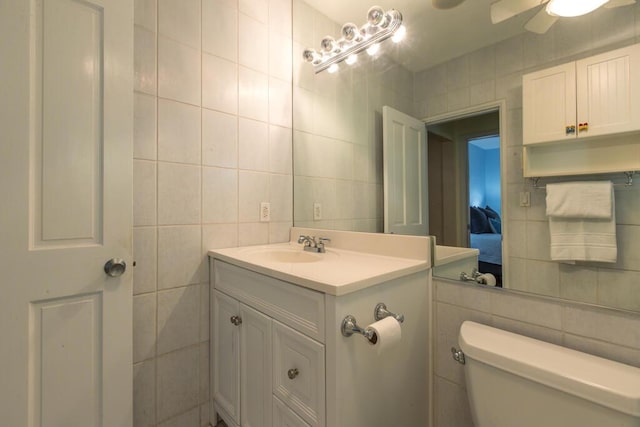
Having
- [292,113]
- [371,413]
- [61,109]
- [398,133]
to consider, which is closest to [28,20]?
[61,109]

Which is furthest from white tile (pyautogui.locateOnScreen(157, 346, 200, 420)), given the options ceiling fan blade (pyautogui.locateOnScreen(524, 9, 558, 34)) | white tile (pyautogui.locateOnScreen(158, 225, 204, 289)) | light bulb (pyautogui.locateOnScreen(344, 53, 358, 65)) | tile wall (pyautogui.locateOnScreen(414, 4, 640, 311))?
ceiling fan blade (pyautogui.locateOnScreen(524, 9, 558, 34))

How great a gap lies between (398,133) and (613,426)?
119 centimetres

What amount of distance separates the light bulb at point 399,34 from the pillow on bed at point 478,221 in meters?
0.90

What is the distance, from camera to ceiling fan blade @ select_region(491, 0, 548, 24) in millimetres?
946

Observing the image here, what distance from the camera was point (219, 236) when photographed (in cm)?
141

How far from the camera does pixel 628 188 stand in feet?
2.57

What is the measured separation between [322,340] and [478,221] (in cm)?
75

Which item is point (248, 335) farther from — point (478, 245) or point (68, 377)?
point (478, 245)

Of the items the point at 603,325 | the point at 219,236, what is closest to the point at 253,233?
the point at 219,236

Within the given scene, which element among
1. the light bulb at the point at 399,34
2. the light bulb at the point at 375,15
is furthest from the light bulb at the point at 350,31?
the light bulb at the point at 399,34

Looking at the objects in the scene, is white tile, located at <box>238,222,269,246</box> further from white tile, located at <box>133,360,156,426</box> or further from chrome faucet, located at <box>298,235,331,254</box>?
white tile, located at <box>133,360,156,426</box>

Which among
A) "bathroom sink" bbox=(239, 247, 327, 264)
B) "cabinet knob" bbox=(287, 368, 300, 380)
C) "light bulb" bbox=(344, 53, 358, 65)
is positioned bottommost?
"cabinet knob" bbox=(287, 368, 300, 380)

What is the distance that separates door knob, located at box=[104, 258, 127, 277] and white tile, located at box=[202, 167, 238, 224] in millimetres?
410

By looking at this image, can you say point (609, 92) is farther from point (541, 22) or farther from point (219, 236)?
point (219, 236)
